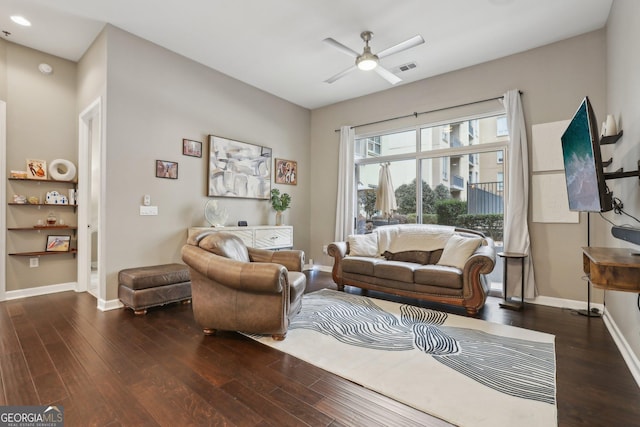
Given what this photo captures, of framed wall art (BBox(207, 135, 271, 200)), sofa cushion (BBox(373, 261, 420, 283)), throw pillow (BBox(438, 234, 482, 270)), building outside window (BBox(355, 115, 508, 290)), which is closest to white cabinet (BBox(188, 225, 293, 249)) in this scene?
→ framed wall art (BBox(207, 135, 271, 200))

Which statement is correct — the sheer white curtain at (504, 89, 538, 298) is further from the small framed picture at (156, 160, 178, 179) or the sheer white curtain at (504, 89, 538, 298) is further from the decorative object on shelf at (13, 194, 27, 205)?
the decorative object on shelf at (13, 194, 27, 205)

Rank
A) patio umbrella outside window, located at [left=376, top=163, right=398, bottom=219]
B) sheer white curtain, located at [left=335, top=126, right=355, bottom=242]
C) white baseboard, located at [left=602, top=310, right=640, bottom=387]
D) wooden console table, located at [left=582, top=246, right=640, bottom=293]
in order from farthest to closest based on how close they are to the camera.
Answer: sheer white curtain, located at [left=335, top=126, right=355, bottom=242] → patio umbrella outside window, located at [left=376, top=163, right=398, bottom=219] → white baseboard, located at [left=602, top=310, right=640, bottom=387] → wooden console table, located at [left=582, top=246, right=640, bottom=293]

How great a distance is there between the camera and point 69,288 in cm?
422

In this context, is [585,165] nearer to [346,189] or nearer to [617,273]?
[617,273]

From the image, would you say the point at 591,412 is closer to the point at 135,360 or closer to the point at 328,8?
the point at 135,360

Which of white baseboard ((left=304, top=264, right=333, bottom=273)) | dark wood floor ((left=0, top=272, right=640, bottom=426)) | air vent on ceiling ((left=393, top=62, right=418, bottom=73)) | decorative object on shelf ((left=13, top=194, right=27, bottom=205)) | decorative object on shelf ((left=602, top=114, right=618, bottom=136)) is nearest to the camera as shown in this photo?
dark wood floor ((left=0, top=272, right=640, bottom=426))

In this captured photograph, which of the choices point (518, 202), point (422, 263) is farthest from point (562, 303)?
point (422, 263)

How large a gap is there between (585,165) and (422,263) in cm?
236

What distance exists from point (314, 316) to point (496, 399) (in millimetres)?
1803

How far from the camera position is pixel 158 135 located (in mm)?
3877

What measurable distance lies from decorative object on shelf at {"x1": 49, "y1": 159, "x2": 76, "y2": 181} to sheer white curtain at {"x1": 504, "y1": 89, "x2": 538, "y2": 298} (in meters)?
5.95

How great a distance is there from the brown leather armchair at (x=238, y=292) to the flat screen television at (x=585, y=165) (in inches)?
87.2

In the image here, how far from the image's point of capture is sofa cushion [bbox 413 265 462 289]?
3.38 metres

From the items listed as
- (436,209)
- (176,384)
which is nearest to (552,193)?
(436,209)
